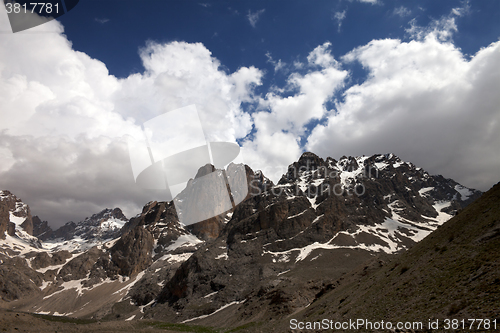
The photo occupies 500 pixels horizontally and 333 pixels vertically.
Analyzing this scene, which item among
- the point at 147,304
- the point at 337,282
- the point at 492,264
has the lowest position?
the point at 147,304

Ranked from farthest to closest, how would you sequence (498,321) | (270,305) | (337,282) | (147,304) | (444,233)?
(147,304) < (270,305) < (337,282) < (444,233) < (498,321)

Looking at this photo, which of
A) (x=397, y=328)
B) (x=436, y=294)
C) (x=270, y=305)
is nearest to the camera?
(x=397, y=328)

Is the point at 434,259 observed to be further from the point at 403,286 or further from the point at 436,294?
the point at 436,294

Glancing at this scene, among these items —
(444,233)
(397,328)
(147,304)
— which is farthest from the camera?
(147,304)

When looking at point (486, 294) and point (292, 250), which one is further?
point (292, 250)

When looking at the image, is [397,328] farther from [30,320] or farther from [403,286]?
[30,320]

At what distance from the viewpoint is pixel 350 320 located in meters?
30.0

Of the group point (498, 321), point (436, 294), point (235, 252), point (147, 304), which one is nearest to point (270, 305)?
point (436, 294)

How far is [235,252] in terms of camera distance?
613 ft

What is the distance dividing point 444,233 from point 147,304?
7553 inches

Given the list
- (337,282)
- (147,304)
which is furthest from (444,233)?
(147,304)

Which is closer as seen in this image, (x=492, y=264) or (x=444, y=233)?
(x=492, y=264)

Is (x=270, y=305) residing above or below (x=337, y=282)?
below

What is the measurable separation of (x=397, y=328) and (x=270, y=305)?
252 feet
